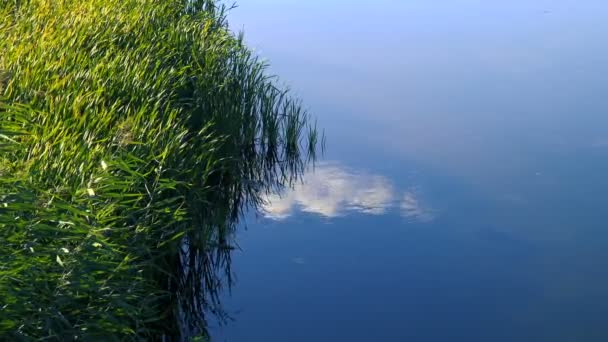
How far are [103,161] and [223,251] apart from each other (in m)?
1.67

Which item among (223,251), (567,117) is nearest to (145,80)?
(223,251)

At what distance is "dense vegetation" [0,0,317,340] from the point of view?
125 inches

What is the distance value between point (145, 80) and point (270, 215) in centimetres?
128

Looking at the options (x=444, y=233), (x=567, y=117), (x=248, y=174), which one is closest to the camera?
(x=444, y=233)

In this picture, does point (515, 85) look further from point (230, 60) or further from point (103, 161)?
point (103, 161)

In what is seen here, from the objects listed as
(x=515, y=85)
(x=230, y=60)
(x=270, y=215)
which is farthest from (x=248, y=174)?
(x=515, y=85)

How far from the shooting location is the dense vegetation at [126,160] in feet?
10.5

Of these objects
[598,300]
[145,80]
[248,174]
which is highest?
[145,80]

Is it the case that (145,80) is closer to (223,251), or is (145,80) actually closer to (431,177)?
(223,251)

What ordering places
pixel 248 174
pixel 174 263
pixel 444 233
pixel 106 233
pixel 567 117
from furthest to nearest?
pixel 567 117 < pixel 248 174 < pixel 444 233 < pixel 174 263 < pixel 106 233

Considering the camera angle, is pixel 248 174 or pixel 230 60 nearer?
pixel 248 174

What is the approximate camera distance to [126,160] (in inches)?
157

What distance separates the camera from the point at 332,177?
6.36 m

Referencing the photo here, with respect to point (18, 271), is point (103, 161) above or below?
above
